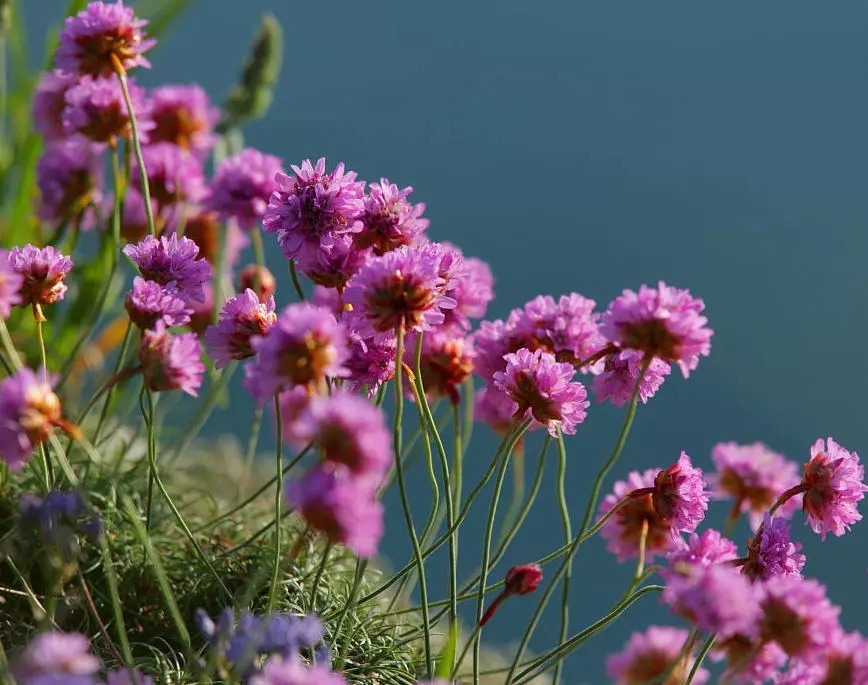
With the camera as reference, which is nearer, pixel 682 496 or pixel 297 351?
pixel 297 351

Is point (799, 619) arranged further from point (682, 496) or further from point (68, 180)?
point (68, 180)

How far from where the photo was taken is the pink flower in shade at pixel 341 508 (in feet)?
1.51

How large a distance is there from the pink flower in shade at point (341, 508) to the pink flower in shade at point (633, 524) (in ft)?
1.16

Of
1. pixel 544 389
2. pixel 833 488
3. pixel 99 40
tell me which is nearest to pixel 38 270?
pixel 99 40

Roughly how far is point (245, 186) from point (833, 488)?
0.58 meters

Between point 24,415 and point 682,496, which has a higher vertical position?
point 682,496

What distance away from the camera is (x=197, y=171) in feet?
3.46

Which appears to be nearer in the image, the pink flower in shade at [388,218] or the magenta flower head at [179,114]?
the pink flower in shade at [388,218]

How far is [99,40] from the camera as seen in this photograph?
81 cm

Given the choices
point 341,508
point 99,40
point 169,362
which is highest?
point 99,40

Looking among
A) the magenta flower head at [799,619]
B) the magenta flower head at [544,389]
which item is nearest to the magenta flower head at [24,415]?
the magenta flower head at [544,389]

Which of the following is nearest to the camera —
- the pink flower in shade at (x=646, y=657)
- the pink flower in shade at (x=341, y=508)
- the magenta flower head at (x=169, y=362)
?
the pink flower in shade at (x=341, y=508)

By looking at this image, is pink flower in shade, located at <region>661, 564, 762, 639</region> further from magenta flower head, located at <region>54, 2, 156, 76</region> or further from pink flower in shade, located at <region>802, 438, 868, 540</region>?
magenta flower head, located at <region>54, 2, 156, 76</region>

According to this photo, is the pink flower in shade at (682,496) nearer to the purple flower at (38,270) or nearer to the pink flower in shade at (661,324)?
the pink flower in shade at (661,324)
